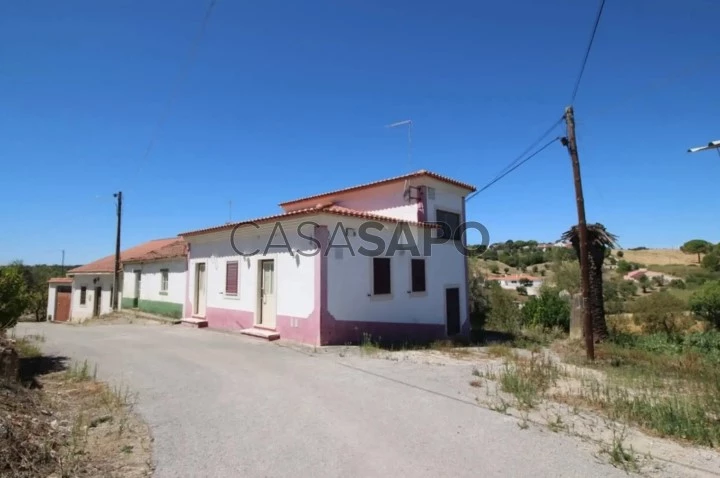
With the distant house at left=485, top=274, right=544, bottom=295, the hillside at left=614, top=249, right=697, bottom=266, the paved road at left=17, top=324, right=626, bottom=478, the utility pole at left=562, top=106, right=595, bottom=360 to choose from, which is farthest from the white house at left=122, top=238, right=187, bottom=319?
the hillside at left=614, top=249, right=697, bottom=266

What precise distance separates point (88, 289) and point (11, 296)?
22.9 metres

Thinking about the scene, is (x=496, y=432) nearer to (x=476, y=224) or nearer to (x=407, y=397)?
(x=407, y=397)

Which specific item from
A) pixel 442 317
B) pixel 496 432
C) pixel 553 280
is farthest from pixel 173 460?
pixel 553 280

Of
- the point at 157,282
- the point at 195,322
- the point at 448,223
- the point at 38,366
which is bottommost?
the point at 38,366

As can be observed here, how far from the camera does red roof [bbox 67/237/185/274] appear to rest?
20.8 metres

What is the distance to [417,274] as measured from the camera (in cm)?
1432

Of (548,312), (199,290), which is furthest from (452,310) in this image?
(199,290)

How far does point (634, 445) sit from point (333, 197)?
1404 cm

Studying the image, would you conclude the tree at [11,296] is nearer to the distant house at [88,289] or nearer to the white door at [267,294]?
the white door at [267,294]

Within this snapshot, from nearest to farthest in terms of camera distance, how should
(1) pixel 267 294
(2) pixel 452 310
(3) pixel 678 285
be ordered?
(1) pixel 267 294
(2) pixel 452 310
(3) pixel 678 285

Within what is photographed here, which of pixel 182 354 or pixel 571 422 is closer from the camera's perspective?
pixel 571 422

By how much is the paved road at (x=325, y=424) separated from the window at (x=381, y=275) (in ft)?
12.6

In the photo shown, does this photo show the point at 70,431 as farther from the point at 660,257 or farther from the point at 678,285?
the point at 660,257

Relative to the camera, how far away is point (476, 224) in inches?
671
